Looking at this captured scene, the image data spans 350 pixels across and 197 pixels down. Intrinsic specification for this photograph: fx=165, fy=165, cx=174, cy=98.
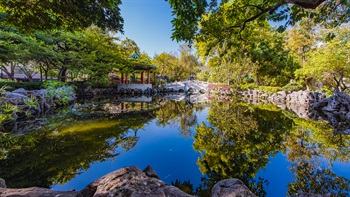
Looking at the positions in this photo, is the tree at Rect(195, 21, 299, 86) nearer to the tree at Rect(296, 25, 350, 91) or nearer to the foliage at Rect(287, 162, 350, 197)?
the tree at Rect(296, 25, 350, 91)

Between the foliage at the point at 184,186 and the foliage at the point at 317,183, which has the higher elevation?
the foliage at the point at 317,183

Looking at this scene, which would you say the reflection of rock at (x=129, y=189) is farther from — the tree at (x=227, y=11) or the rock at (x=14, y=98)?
the rock at (x=14, y=98)

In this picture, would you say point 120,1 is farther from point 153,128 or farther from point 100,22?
point 153,128

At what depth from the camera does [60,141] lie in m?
3.88

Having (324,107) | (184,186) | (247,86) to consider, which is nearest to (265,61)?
(247,86)

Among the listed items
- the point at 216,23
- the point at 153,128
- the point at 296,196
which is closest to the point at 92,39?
the point at 153,128

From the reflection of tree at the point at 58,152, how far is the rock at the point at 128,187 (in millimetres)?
1313

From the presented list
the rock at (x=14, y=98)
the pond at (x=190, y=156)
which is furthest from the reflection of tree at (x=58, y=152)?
the rock at (x=14, y=98)

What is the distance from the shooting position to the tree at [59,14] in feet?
8.68

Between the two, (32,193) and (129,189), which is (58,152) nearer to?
(32,193)

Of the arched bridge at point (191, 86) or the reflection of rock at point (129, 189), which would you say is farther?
the arched bridge at point (191, 86)

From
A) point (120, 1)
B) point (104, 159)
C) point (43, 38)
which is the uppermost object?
point (43, 38)

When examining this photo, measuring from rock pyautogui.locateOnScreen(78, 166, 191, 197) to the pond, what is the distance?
3.15 ft

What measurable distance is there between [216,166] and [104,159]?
2.10 metres
